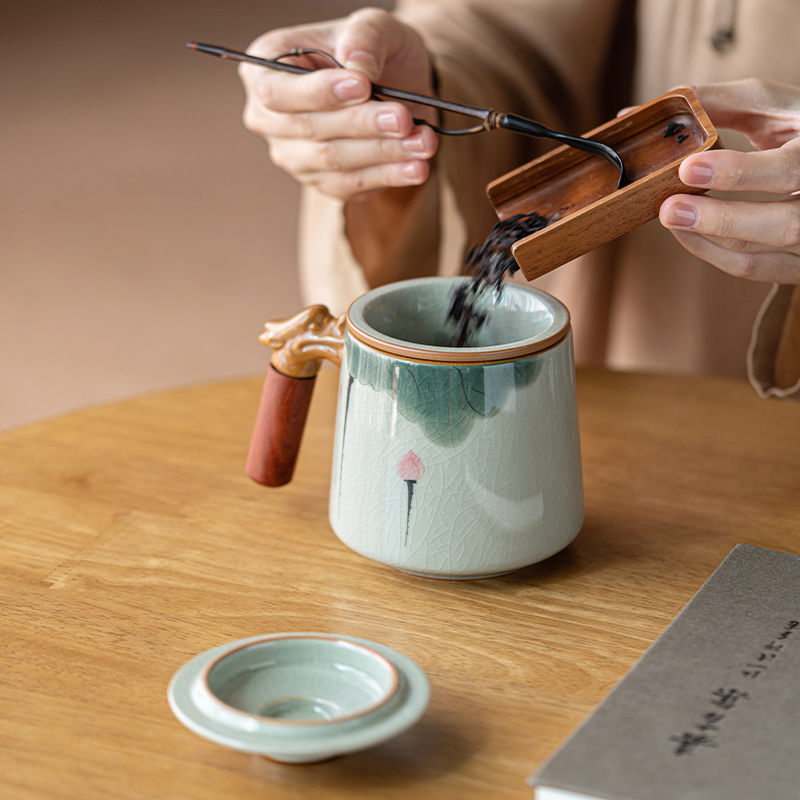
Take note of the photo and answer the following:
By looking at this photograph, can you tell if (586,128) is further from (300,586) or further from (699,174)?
(300,586)

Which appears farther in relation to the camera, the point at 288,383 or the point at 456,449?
the point at 288,383

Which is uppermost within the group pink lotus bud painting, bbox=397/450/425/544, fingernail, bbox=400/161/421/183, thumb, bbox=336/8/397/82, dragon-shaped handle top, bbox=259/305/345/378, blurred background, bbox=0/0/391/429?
thumb, bbox=336/8/397/82

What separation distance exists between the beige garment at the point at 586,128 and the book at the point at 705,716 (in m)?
0.64

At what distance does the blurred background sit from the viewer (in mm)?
2633

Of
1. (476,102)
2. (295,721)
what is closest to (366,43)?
(476,102)

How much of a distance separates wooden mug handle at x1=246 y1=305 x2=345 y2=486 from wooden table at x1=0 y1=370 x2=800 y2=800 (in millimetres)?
49

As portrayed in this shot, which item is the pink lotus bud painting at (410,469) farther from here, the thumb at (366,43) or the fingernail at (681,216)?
the thumb at (366,43)

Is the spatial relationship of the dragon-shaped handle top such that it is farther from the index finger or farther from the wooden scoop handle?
the index finger

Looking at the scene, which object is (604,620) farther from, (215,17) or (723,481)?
(215,17)

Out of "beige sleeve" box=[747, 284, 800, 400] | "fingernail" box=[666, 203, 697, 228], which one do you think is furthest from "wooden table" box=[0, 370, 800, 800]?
"fingernail" box=[666, 203, 697, 228]

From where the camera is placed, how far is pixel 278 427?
0.84m

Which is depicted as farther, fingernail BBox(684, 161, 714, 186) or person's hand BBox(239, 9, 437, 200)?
person's hand BBox(239, 9, 437, 200)

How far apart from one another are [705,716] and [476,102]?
0.90 meters

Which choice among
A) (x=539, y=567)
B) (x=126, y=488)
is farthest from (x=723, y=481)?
(x=126, y=488)
